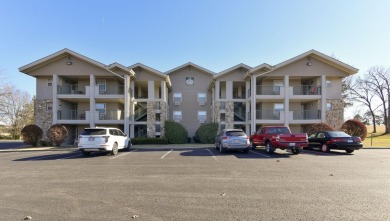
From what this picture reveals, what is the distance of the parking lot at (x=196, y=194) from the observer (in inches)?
192

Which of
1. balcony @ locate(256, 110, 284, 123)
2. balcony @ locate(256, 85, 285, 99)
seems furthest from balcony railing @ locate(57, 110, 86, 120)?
balcony @ locate(256, 85, 285, 99)

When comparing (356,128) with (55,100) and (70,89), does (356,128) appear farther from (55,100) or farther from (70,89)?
(55,100)

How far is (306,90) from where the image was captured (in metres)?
28.3

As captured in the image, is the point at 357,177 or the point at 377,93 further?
the point at 377,93

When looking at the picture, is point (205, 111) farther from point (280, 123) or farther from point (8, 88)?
point (8, 88)

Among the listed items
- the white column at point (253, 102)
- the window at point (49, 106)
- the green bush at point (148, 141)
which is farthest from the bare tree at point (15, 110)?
the white column at point (253, 102)

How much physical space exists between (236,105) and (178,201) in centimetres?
2481

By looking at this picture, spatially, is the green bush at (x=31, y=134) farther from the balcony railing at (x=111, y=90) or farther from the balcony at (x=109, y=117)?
the balcony railing at (x=111, y=90)

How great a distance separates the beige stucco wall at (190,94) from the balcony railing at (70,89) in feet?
35.8

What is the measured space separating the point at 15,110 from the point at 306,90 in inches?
2057

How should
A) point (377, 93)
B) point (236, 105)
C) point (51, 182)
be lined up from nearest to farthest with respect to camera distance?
point (51, 182) → point (236, 105) → point (377, 93)

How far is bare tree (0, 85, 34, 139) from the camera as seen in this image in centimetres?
4149

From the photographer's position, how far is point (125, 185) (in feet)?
23.9

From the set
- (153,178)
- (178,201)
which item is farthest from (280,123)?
(178,201)
